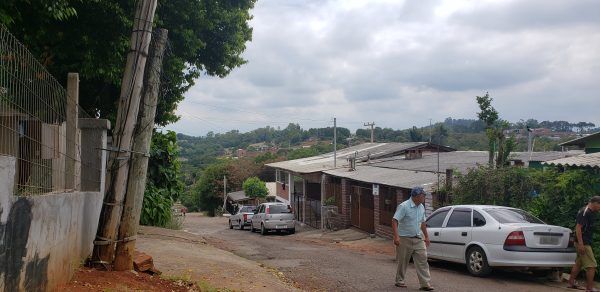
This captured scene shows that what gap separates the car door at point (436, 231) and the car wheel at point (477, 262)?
3.26 ft

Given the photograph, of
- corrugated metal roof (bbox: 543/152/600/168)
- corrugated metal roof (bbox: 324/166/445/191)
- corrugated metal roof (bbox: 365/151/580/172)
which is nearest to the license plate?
corrugated metal roof (bbox: 543/152/600/168)

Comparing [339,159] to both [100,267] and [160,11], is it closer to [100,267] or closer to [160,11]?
[160,11]

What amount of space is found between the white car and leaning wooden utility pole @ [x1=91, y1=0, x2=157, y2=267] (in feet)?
22.1

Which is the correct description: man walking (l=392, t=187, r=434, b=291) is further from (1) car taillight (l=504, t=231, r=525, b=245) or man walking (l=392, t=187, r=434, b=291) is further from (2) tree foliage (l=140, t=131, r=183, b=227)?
(2) tree foliage (l=140, t=131, r=183, b=227)

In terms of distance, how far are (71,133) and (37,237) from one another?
254 centimetres

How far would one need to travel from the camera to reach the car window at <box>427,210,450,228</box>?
12285 mm

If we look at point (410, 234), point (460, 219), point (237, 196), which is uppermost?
point (460, 219)

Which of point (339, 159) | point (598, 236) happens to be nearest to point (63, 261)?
point (598, 236)

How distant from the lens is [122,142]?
24.2 feet

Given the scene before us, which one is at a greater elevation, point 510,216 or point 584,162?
point 584,162

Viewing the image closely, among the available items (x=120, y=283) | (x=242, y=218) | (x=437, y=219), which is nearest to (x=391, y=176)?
(x=437, y=219)

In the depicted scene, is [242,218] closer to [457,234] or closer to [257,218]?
[257,218]

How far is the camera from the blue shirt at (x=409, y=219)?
9.53m

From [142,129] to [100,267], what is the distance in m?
1.89
